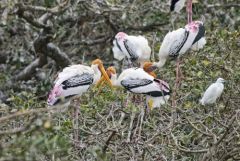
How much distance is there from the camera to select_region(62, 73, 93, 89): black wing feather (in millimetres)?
6215

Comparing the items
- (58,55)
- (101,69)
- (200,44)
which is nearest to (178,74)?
(200,44)

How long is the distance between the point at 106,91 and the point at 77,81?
0.36m

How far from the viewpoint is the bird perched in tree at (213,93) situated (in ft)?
19.5

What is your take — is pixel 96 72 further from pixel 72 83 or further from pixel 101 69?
pixel 72 83

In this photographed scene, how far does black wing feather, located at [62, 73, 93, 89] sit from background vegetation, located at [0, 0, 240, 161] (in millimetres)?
182

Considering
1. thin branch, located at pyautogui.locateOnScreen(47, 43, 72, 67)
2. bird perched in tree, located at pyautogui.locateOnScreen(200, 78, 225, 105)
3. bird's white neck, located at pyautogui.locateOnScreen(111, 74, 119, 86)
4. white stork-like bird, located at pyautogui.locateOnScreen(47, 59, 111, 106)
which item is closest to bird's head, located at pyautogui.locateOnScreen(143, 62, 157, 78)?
bird's white neck, located at pyautogui.locateOnScreen(111, 74, 119, 86)

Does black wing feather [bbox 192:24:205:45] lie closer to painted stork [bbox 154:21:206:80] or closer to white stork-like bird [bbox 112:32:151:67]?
painted stork [bbox 154:21:206:80]

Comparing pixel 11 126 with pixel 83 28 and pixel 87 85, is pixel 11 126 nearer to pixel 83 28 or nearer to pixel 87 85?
pixel 87 85

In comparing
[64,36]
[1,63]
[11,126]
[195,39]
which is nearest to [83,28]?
[64,36]

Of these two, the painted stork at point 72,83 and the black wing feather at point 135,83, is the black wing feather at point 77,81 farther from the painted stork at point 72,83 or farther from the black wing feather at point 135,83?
the black wing feather at point 135,83

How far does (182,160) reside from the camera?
4992 mm

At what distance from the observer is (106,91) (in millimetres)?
6496

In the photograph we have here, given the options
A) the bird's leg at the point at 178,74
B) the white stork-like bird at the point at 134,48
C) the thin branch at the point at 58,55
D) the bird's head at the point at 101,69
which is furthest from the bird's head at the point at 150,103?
the thin branch at the point at 58,55

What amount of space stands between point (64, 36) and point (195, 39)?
8.48ft
